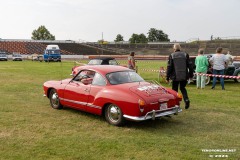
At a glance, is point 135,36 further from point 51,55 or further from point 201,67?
point 201,67

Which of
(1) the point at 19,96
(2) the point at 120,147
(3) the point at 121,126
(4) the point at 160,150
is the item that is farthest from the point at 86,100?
(1) the point at 19,96

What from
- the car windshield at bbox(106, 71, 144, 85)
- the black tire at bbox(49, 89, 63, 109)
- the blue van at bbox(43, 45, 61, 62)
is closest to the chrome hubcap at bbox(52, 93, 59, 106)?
the black tire at bbox(49, 89, 63, 109)

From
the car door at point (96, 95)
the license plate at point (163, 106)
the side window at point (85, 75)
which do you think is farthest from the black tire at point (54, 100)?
the license plate at point (163, 106)

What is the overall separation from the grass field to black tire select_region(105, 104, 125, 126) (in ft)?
0.45

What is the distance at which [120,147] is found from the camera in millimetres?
5375

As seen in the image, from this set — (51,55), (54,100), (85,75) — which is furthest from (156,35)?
(85,75)

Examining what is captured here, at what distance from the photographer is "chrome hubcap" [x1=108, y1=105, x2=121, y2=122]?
6730 millimetres

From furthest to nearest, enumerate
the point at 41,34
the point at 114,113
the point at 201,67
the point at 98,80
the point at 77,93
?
the point at 41,34
the point at 201,67
the point at 77,93
the point at 98,80
the point at 114,113

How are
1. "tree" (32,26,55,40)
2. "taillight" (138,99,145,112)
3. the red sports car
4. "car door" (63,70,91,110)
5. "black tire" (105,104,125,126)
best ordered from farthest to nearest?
"tree" (32,26,55,40), "car door" (63,70,91,110), "black tire" (105,104,125,126), the red sports car, "taillight" (138,99,145,112)

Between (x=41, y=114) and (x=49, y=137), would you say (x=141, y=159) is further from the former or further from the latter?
(x=41, y=114)

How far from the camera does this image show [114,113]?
680 cm

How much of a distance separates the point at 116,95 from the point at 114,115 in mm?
507

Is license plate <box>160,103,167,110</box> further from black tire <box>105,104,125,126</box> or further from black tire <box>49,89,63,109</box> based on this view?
black tire <box>49,89,63,109</box>

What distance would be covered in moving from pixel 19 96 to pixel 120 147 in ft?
21.7
